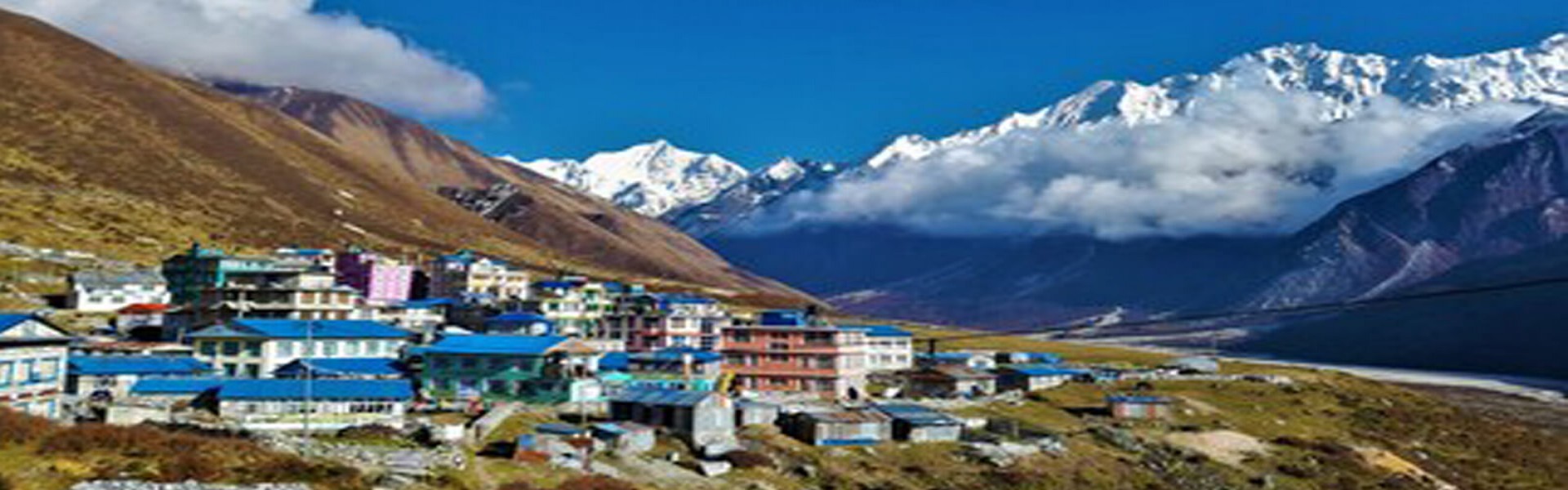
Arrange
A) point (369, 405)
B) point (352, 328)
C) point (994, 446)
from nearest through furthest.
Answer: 1. point (369, 405)
2. point (994, 446)
3. point (352, 328)

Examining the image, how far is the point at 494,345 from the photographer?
97812mm

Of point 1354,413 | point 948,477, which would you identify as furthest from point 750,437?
point 1354,413

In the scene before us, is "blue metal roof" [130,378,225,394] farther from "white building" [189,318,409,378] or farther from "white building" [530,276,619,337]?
"white building" [530,276,619,337]

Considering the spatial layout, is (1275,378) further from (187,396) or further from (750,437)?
(187,396)

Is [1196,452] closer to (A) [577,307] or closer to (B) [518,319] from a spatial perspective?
(B) [518,319]

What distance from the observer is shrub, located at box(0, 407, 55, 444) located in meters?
56.5

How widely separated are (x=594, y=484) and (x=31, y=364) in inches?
1376

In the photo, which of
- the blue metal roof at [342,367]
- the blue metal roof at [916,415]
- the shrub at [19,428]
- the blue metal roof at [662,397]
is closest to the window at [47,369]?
the blue metal roof at [342,367]

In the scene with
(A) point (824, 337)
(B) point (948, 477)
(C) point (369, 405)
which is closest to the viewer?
(C) point (369, 405)

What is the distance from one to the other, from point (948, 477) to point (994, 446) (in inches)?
349

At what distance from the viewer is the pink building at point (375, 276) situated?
176375 millimetres

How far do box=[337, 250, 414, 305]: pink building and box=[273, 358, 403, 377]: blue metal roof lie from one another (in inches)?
2955

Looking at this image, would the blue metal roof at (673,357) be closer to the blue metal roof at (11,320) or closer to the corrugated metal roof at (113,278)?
the blue metal roof at (11,320)

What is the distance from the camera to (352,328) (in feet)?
344
